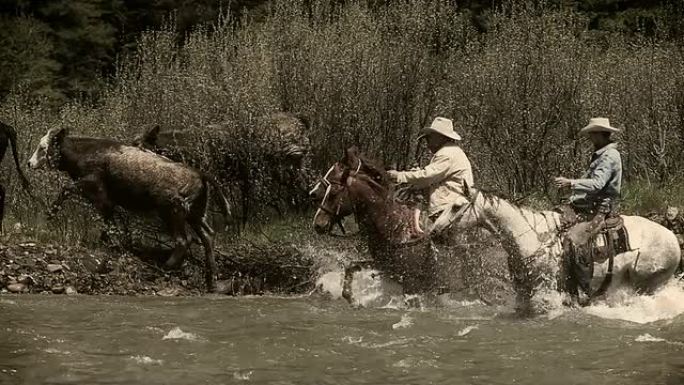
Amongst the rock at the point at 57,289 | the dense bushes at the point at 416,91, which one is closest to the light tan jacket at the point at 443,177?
the dense bushes at the point at 416,91

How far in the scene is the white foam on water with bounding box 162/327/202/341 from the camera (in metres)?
10.8

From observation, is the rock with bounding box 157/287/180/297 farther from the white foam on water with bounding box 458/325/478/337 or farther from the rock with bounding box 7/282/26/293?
the white foam on water with bounding box 458/325/478/337

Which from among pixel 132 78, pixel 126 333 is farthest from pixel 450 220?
pixel 132 78

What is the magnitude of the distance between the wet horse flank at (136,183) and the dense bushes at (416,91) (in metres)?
1.44

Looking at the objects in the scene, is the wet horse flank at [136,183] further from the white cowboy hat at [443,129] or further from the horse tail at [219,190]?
the white cowboy hat at [443,129]

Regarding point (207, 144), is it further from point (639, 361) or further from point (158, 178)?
point (639, 361)

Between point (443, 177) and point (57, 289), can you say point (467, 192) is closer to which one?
point (443, 177)

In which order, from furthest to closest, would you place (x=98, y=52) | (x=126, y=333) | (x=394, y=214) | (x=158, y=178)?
(x=98, y=52) → (x=158, y=178) → (x=394, y=214) → (x=126, y=333)

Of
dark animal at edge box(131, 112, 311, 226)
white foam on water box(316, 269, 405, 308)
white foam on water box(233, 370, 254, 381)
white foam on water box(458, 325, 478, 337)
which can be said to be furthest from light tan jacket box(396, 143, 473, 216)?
dark animal at edge box(131, 112, 311, 226)

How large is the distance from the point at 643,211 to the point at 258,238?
606 centimetres

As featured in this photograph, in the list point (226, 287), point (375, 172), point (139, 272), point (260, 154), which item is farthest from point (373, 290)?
point (260, 154)

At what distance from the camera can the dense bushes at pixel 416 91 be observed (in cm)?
1786

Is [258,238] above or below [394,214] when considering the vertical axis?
below

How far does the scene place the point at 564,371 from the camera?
9.38 m
